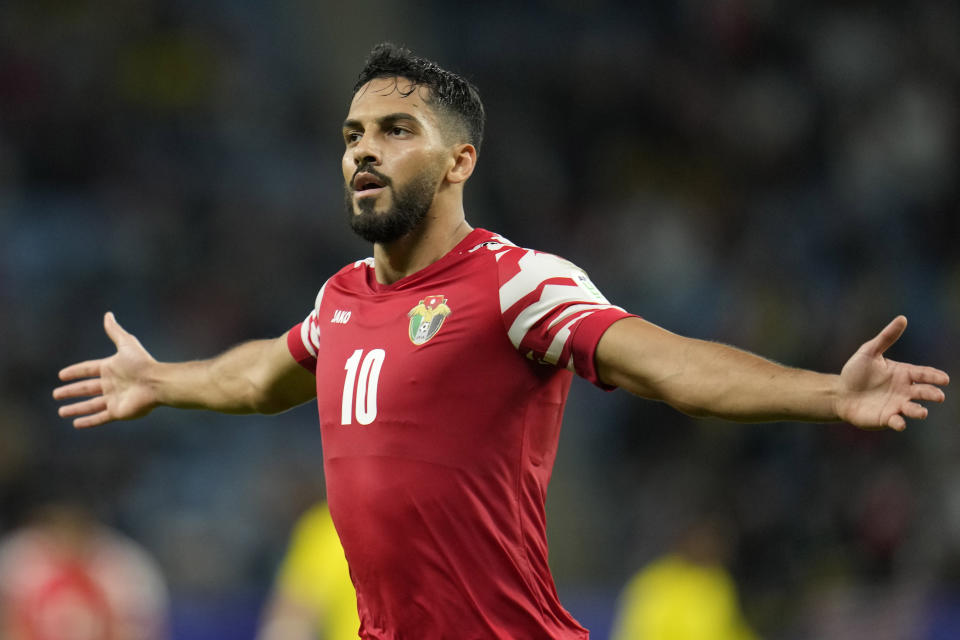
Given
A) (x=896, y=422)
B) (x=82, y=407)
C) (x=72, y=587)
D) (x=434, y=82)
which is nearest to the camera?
(x=896, y=422)

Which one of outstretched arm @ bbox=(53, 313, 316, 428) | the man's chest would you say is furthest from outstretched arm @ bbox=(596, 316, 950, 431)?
outstretched arm @ bbox=(53, 313, 316, 428)

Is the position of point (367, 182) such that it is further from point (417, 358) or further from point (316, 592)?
point (316, 592)

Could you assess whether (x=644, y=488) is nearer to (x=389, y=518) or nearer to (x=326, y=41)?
(x=326, y=41)

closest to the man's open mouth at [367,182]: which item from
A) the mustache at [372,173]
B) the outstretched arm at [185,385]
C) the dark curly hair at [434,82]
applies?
the mustache at [372,173]

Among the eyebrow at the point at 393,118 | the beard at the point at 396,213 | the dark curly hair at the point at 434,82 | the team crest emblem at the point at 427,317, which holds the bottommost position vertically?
the team crest emblem at the point at 427,317

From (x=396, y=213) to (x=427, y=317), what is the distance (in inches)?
14.4

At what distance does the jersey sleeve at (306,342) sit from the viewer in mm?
4535

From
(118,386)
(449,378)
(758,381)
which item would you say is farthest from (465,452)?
(118,386)

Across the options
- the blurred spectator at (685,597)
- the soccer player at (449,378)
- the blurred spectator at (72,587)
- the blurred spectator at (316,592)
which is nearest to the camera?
the soccer player at (449,378)

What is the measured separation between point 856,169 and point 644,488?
3952mm

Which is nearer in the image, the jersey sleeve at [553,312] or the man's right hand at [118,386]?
the jersey sleeve at [553,312]

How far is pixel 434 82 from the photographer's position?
4.21 meters

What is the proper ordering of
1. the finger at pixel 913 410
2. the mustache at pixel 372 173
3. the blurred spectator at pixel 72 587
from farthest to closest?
the blurred spectator at pixel 72 587
the mustache at pixel 372 173
the finger at pixel 913 410

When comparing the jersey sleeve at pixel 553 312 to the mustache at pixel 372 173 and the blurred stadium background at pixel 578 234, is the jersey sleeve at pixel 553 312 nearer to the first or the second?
the mustache at pixel 372 173
